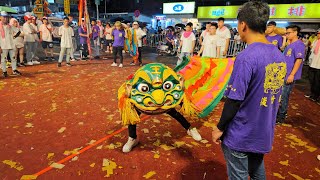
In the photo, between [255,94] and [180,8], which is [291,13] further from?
[255,94]

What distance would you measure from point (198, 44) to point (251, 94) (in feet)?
52.9

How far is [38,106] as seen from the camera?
6016 mm

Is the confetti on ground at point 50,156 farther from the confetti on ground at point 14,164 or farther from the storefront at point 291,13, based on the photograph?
the storefront at point 291,13

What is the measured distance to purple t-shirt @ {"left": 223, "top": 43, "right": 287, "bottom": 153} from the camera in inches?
69.9

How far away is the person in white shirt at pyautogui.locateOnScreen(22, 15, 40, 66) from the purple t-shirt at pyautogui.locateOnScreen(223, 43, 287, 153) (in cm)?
1173

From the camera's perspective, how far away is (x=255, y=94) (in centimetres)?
186

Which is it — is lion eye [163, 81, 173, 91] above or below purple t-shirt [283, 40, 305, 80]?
below

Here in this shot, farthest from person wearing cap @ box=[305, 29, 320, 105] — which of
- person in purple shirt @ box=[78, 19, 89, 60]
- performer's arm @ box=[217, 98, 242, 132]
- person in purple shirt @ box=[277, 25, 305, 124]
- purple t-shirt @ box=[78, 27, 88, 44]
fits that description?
purple t-shirt @ box=[78, 27, 88, 44]

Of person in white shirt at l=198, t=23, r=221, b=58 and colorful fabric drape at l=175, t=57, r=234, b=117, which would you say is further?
person in white shirt at l=198, t=23, r=221, b=58

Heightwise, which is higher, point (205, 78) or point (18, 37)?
point (18, 37)

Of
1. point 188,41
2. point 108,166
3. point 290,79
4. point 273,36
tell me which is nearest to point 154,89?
point 108,166

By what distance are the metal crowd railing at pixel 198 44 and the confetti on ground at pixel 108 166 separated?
14332mm

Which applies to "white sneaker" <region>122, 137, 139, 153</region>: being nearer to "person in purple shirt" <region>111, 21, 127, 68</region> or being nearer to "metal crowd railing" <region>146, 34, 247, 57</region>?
"person in purple shirt" <region>111, 21, 127, 68</region>

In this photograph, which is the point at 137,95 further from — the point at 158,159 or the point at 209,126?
the point at 209,126
